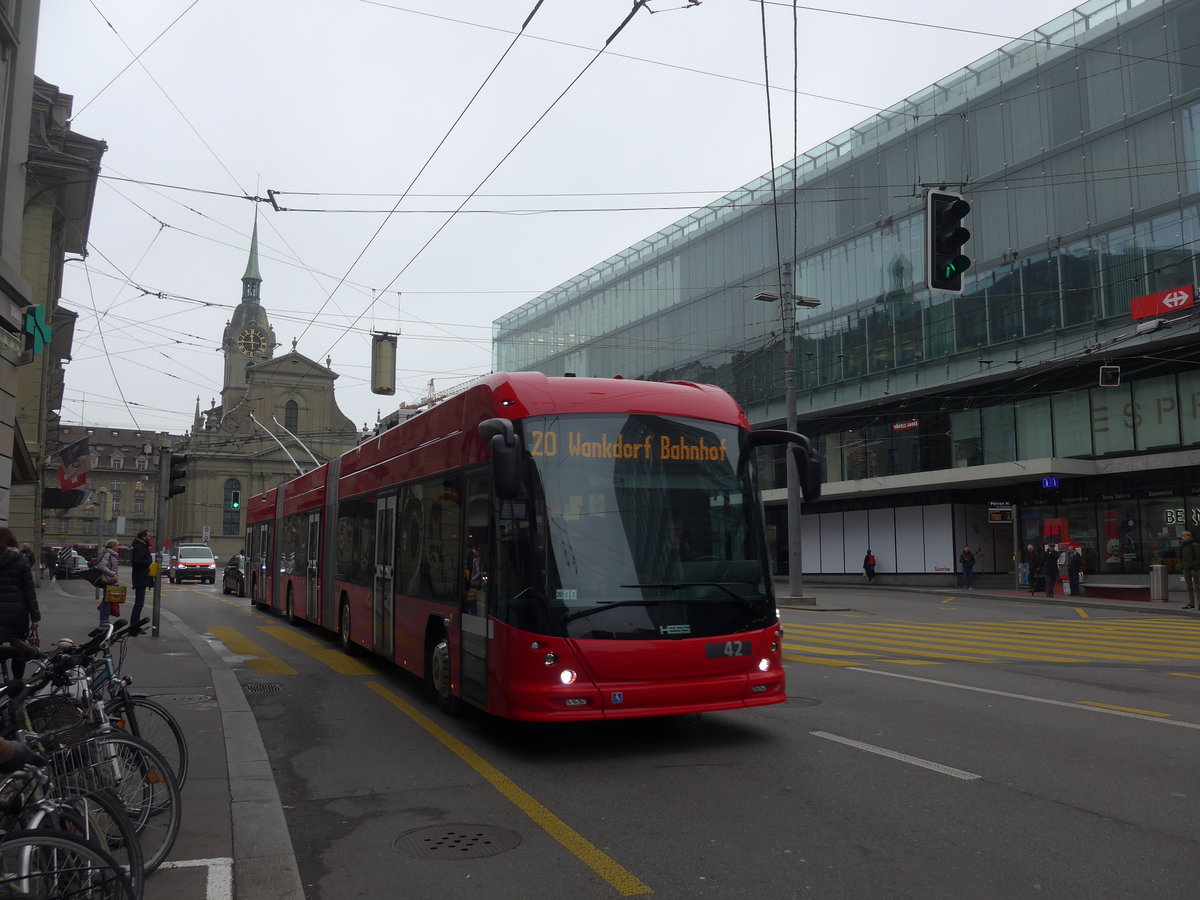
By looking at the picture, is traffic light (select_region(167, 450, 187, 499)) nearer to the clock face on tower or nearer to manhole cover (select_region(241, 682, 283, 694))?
manhole cover (select_region(241, 682, 283, 694))

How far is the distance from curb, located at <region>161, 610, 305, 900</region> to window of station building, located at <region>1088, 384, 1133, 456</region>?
109ft

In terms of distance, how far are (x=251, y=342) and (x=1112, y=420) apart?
92.6 meters

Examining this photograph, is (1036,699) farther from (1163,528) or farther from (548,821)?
(1163,528)

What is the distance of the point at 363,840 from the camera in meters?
5.62

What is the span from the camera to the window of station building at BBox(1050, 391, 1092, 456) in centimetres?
3609

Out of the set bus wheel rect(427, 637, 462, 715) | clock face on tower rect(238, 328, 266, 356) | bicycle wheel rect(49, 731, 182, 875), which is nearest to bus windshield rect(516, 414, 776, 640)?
bus wheel rect(427, 637, 462, 715)

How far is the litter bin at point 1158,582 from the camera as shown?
92.2 ft

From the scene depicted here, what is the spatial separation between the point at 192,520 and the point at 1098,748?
90.5 meters

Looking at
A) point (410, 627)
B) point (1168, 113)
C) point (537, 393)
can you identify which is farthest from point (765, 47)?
Answer: point (1168, 113)

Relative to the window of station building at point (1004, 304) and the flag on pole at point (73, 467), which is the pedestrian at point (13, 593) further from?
the window of station building at point (1004, 304)

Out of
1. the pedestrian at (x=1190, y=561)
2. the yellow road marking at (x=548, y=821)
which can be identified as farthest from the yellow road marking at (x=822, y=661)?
the pedestrian at (x=1190, y=561)

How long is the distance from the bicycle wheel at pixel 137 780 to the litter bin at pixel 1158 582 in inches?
1148

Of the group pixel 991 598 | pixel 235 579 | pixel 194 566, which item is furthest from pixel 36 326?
pixel 194 566

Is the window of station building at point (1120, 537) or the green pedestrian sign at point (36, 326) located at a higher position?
the green pedestrian sign at point (36, 326)
